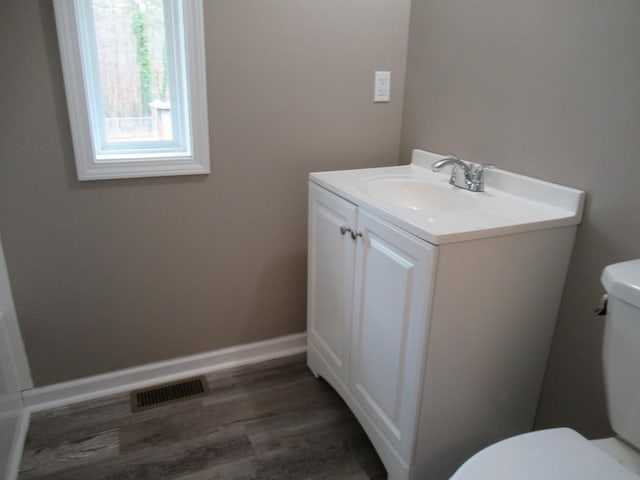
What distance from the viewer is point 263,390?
1.96 m

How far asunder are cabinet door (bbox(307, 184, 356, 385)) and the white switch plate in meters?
0.57

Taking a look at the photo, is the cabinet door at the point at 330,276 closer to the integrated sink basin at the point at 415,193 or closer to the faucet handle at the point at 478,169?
the integrated sink basin at the point at 415,193

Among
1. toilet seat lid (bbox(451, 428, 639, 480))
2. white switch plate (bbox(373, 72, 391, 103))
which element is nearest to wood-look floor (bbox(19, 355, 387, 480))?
toilet seat lid (bbox(451, 428, 639, 480))

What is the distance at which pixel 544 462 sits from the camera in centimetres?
101

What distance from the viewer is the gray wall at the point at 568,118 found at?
1239 millimetres

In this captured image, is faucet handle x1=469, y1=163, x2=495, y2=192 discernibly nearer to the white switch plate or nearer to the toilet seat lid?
the white switch plate

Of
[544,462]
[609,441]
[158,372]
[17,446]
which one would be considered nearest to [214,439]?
[158,372]

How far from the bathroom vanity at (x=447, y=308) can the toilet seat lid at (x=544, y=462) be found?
278 millimetres

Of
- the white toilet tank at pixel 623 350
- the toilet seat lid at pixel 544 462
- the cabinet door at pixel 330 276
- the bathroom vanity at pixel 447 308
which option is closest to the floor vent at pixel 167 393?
the cabinet door at pixel 330 276

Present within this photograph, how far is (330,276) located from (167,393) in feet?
2.80

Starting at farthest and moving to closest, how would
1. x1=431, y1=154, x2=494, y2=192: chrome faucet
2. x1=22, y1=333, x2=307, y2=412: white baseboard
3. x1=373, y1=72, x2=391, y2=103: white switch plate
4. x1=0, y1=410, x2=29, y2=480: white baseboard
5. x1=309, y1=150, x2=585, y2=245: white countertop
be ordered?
1. x1=373, y1=72, x2=391, y2=103: white switch plate
2. x1=22, y1=333, x2=307, y2=412: white baseboard
3. x1=431, y1=154, x2=494, y2=192: chrome faucet
4. x1=0, y1=410, x2=29, y2=480: white baseboard
5. x1=309, y1=150, x2=585, y2=245: white countertop

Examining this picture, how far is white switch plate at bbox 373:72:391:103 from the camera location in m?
2.02

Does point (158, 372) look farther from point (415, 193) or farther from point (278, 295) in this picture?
point (415, 193)

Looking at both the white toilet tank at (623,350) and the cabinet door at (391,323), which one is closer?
the white toilet tank at (623,350)
